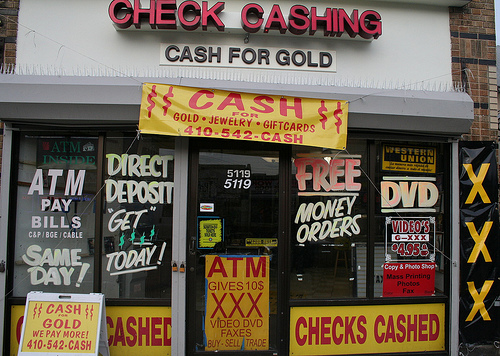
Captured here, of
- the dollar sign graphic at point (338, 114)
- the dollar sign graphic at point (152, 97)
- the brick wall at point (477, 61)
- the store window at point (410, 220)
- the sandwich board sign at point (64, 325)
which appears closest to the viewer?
the sandwich board sign at point (64, 325)

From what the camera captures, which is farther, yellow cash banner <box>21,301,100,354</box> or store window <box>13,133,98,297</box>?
store window <box>13,133,98,297</box>

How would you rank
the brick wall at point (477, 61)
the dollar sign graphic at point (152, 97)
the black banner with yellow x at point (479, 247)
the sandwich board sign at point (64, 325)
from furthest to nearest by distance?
the brick wall at point (477, 61) → the black banner with yellow x at point (479, 247) → the dollar sign graphic at point (152, 97) → the sandwich board sign at point (64, 325)

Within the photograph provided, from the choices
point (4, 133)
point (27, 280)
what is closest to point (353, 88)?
point (4, 133)

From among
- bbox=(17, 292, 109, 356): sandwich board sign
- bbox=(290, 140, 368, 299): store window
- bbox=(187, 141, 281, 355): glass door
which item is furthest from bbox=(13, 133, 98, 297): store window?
bbox=(290, 140, 368, 299): store window

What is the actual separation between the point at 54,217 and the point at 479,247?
18.1 ft

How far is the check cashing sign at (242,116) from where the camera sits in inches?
161

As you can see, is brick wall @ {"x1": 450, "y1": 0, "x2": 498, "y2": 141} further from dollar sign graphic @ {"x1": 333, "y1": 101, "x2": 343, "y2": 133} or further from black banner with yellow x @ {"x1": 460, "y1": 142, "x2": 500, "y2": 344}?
dollar sign graphic @ {"x1": 333, "y1": 101, "x2": 343, "y2": 133}

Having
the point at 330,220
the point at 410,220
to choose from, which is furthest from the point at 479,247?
the point at 330,220

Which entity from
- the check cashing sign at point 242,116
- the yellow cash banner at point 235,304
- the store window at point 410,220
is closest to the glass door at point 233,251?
the yellow cash banner at point 235,304

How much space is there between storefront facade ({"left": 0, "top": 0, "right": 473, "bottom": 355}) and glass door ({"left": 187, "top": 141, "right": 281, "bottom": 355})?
2 centimetres

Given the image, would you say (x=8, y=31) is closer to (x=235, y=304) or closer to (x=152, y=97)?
(x=152, y=97)

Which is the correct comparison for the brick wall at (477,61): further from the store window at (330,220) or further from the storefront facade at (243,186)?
the store window at (330,220)

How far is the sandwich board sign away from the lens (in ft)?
12.5

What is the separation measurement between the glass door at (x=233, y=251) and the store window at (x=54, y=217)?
4.40 ft
